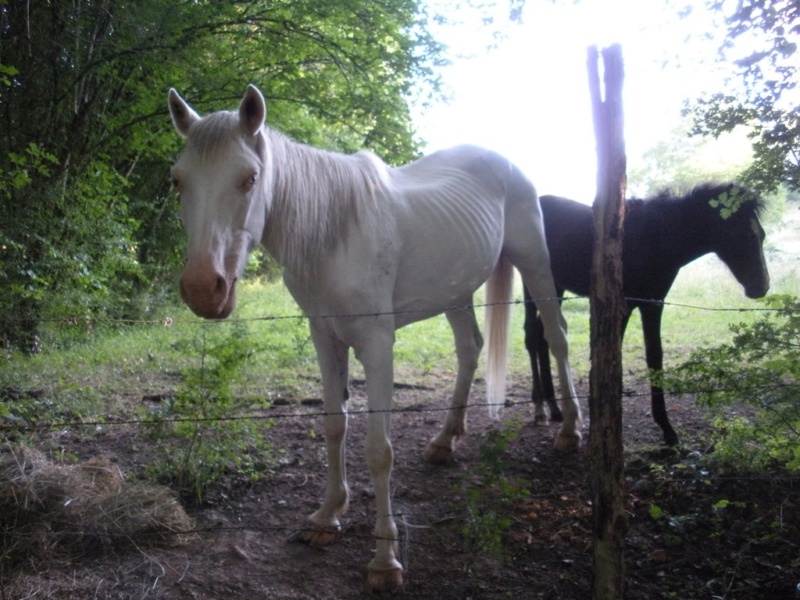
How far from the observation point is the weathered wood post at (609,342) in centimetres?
218

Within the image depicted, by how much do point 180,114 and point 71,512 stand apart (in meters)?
1.90

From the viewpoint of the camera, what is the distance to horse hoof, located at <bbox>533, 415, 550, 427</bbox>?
4.95 metres

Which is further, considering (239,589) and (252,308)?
(252,308)

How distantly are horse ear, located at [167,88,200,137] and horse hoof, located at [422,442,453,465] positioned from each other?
8.45ft

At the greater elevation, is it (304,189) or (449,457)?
(304,189)

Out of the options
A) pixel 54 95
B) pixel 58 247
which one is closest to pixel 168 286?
pixel 58 247

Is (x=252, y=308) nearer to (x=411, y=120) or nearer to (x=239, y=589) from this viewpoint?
(x=411, y=120)

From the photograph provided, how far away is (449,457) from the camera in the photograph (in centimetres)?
429

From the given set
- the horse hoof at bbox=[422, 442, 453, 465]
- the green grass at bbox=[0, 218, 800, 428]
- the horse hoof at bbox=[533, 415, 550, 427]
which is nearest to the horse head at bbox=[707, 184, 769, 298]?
the green grass at bbox=[0, 218, 800, 428]

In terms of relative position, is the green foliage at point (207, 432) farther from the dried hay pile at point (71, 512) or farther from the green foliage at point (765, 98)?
the green foliage at point (765, 98)

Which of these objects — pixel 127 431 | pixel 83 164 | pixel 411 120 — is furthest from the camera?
pixel 411 120

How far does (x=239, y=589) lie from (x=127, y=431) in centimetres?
235

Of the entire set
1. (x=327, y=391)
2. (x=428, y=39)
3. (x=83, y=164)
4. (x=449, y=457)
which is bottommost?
(x=449, y=457)

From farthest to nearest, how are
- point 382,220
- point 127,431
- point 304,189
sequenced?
point 127,431, point 382,220, point 304,189
